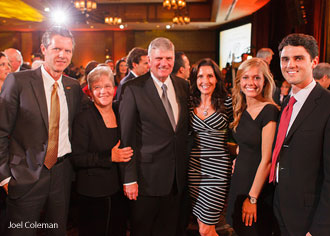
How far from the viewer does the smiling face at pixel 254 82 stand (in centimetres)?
202

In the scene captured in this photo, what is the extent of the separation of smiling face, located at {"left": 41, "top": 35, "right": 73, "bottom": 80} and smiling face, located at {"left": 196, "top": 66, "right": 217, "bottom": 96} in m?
1.01

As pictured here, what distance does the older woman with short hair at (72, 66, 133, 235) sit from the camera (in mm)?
2109

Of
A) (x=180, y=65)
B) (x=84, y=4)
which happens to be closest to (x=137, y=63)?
(x=180, y=65)

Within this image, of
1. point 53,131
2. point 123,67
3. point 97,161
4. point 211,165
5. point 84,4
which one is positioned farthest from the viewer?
point 84,4

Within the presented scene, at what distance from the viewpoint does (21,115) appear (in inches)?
74.4

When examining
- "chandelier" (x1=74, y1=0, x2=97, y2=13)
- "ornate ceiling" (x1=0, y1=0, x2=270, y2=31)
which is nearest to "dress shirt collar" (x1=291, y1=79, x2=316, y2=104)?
"chandelier" (x1=74, y1=0, x2=97, y2=13)

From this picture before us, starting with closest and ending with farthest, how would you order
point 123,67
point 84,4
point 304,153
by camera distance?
point 304,153, point 123,67, point 84,4

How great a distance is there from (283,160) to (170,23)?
41.3ft

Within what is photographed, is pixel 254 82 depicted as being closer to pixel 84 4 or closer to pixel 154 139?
pixel 154 139

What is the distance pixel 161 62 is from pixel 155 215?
1.20 metres

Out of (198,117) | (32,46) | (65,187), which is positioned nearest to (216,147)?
(198,117)

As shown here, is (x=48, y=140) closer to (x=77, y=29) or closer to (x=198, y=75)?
(x=198, y=75)

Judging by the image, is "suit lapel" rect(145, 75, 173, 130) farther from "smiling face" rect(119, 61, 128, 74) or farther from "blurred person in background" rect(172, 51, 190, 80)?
"smiling face" rect(119, 61, 128, 74)

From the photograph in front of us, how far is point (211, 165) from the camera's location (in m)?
2.18
